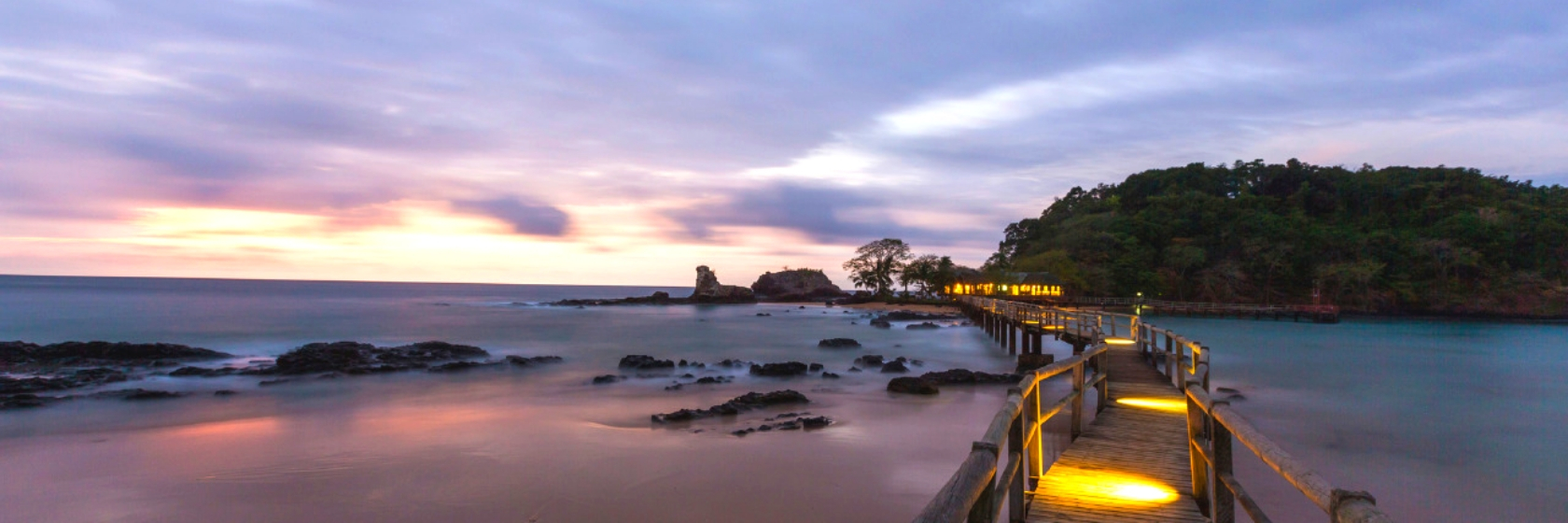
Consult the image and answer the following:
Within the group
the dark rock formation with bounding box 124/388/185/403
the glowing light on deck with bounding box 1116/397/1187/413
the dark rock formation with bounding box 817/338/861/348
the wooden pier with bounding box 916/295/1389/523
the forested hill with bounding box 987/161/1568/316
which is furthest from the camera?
the forested hill with bounding box 987/161/1568/316

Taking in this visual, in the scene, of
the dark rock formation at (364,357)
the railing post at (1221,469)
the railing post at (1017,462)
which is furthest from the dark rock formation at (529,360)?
the railing post at (1221,469)

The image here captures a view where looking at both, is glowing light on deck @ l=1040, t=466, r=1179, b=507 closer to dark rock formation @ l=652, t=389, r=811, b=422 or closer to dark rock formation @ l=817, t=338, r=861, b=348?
dark rock formation @ l=652, t=389, r=811, b=422

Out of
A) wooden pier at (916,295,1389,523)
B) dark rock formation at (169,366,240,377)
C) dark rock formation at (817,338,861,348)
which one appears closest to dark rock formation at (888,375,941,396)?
wooden pier at (916,295,1389,523)

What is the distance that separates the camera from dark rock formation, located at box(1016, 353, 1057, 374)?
19.0 metres

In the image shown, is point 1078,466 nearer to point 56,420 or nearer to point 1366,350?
point 56,420

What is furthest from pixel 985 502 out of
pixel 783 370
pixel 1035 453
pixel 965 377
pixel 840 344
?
pixel 840 344

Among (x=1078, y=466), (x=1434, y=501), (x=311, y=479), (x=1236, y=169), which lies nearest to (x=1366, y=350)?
(x=1434, y=501)

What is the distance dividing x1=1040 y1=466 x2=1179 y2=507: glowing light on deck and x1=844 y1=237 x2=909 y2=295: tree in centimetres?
6762

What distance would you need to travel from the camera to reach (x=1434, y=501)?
921cm

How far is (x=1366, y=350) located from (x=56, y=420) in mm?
42367

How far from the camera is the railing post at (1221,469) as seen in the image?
452 centimetres

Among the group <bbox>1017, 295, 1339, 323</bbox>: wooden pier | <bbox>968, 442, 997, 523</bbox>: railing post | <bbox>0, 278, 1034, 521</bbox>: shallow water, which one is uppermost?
<bbox>968, 442, 997, 523</bbox>: railing post

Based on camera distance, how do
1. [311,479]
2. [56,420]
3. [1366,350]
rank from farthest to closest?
[1366,350], [56,420], [311,479]

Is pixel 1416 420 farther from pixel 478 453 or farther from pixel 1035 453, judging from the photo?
pixel 478 453
